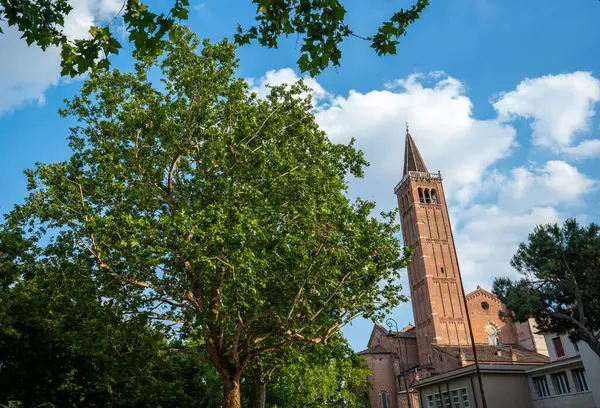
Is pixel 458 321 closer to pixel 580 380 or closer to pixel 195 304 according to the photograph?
pixel 580 380

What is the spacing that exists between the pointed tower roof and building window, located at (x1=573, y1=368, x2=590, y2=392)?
5018 centimetres

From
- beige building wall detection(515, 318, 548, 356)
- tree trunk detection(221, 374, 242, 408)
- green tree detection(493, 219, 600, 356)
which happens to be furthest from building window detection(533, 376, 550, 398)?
beige building wall detection(515, 318, 548, 356)

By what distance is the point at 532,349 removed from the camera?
6412cm

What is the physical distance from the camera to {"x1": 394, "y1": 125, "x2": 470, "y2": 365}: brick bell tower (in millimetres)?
64375

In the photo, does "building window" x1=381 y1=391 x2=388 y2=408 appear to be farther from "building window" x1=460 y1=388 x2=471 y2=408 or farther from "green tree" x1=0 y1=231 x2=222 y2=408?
"green tree" x1=0 y1=231 x2=222 y2=408

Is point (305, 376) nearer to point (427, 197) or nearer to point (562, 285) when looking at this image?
point (562, 285)

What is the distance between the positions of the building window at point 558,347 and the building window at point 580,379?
7.21 feet

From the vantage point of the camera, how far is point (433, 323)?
63688 mm

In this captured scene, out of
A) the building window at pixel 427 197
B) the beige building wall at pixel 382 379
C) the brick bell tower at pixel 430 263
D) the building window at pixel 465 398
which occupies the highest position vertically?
the building window at pixel 427 197

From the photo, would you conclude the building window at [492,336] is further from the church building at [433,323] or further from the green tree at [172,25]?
the green tree at [172,25]

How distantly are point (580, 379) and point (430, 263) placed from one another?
39.5 m

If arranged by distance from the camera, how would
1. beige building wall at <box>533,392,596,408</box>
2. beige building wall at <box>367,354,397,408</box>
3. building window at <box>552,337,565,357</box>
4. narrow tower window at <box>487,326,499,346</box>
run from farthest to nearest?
narrow tower window at <box>487,326,499,346</box> < beige building wall at <box>367,354,397,408</box> < building window at <box>552,337,565,357</box> < beige building wall at <box>533,392,596,408</box>

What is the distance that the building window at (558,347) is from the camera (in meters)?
31.9

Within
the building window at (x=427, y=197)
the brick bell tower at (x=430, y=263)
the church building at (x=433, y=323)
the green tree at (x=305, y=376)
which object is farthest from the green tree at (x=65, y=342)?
the building window at (x=427, y=197)
